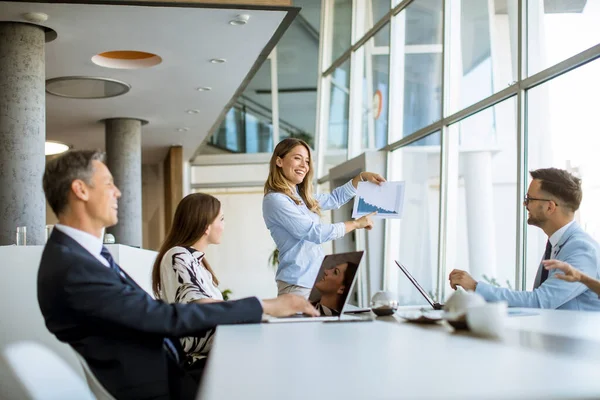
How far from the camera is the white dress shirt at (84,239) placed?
1962mm

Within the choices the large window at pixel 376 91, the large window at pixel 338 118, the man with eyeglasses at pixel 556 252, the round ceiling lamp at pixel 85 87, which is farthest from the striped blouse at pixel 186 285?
the large window at pixel 338 118

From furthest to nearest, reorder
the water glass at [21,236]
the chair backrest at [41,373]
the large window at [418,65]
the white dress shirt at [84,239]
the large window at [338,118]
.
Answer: the large window at [338,118]
the large window at [418,65]
the water glass at [21,236]
the white dress shirt at [84,239]
the chair backrest at [41,373]

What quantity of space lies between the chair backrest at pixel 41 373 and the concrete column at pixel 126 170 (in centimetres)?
949

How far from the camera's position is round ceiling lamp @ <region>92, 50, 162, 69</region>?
798 cm

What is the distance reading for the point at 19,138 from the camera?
20.0 feet

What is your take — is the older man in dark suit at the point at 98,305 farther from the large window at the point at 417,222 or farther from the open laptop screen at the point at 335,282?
the large window at the point at 417,222

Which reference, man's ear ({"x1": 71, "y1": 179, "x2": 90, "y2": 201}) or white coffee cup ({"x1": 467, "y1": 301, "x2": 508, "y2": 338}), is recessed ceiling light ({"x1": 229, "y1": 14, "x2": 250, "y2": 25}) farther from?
white coffee cup ({"x1": 467, "y1": 301, "x2": 508, "y2": 338})

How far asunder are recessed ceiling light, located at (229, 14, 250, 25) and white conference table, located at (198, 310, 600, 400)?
4607mm

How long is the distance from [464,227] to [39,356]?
5940mm

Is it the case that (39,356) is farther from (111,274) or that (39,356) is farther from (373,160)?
(373,160)

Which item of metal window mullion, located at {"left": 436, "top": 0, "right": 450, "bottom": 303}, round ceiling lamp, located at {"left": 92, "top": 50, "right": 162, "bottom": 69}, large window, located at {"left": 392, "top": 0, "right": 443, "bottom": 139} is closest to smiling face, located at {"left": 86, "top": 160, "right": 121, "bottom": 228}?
metal window mullion, located at {"left": 436, "top": 0, "right": 450, "bottom": 303}

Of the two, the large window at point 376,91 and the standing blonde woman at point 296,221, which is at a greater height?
the large window at point 376,91

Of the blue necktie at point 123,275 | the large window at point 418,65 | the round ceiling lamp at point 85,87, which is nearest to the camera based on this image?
the blue necktie at point 123,275

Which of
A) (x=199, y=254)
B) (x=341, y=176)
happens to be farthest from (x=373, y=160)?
(x=199, y=254)
